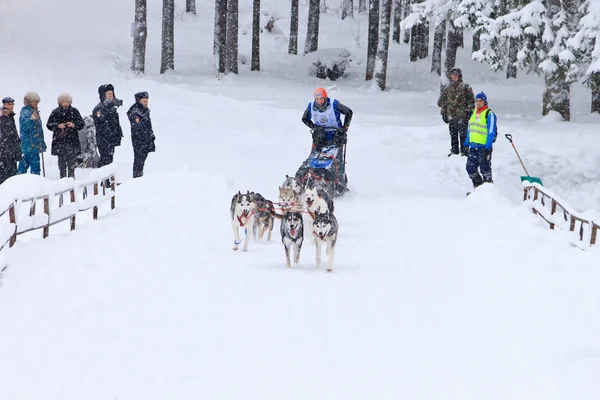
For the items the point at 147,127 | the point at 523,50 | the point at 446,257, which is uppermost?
the point at 523,50

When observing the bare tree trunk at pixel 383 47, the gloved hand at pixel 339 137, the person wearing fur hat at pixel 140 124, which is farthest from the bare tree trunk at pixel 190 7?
the gloved hand at pixel 339 137

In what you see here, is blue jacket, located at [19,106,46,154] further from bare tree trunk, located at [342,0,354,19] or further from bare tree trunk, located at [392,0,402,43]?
bare tree trunk, located at [342,0,354,19]

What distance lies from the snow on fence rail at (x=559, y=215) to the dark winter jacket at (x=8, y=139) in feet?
27.9

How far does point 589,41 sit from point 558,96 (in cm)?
245

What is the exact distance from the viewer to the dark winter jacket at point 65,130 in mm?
13164

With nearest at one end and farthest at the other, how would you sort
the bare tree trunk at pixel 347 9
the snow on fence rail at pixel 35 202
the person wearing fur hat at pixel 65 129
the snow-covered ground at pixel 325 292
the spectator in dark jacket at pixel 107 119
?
the snow-covered ground at pixel 325 292, the snow on fence rail at pixel 35 202, the person wearing fur hat at pixel 65 129, the spectator in dark jacket at pixel 107 119, the bare tree trunk at pixel 347 9

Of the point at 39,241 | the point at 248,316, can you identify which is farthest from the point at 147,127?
the point at 248,316

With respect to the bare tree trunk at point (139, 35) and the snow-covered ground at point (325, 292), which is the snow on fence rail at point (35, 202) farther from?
the bare tree trunk at point (139, 35)

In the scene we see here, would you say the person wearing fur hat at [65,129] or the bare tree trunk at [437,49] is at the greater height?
the bare tree trunk at [437,49]

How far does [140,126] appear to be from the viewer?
13992mm

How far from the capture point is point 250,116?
22734mm

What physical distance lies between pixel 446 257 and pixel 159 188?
6027 millimetres

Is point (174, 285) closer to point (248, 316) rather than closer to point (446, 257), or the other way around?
point (248, 316)

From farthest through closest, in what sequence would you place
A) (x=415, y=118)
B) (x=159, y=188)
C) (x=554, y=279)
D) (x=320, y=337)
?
(x=415, y=118)
(x=159, y=188)
(x=554, y=279)
(x=320, y=337)
